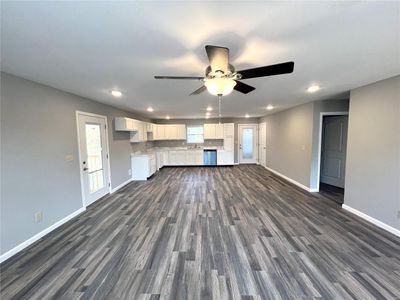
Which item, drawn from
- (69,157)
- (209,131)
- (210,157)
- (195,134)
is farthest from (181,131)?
(69,157)

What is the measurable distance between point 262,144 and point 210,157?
8.38 feet

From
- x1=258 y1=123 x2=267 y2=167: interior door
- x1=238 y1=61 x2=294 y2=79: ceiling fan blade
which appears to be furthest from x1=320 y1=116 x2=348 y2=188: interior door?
x1=238 y1=61 x2=294 y2=79: ceiling fan blade

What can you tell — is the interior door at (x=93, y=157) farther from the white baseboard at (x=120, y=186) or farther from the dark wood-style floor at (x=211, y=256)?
the dark wood-style floor at (x=211, y=256)

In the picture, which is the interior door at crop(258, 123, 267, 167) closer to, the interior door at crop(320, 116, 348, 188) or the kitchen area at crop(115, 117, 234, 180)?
the kitchen area at crop(115, 117, 234, 180)

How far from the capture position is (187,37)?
157cm

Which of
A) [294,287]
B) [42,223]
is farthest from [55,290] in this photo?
[294,287]

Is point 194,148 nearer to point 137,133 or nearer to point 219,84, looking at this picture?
point 137,133

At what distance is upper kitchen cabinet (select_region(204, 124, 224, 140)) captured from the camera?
848 cm

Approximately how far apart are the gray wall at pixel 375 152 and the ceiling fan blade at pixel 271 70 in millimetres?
2373

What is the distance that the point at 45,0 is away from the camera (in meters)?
1.12

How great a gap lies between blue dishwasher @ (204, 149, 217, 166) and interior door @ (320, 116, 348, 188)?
417 centimetres

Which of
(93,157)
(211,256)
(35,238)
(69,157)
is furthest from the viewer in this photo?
(93,157)

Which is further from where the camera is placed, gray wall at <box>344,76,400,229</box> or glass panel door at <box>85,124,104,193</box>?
glass panel door at <box>85,124,104,193</box>

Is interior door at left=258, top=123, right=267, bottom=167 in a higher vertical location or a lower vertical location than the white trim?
higher
